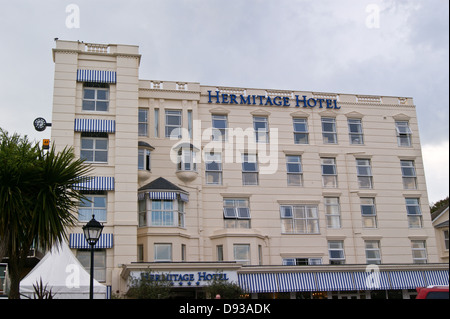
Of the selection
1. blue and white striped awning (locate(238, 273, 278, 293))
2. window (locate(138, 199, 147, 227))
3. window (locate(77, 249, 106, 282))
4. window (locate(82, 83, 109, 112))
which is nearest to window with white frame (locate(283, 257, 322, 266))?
blue and white striped awning (locate(238, 273, 278, 293))

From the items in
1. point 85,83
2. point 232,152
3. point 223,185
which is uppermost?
point 85,83

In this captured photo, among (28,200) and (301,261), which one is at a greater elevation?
(28,200)

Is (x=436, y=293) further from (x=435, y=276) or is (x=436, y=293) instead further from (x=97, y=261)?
(x=435, y=276)

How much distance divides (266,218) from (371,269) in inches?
286

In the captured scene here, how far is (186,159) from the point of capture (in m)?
34.5

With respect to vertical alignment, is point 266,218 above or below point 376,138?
below

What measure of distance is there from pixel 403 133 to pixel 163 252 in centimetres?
1997

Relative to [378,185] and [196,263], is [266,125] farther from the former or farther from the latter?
[196,263]

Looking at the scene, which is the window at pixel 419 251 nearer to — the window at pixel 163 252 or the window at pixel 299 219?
the window at pixel 299 219

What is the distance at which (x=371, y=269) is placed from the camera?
32.8 meters

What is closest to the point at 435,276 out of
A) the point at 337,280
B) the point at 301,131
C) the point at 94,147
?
the point at 337,280

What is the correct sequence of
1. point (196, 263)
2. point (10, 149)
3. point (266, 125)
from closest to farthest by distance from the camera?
point (10, 149)
point (196, 263)
point (266, 125)

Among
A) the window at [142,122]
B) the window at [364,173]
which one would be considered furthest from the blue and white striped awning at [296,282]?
the window at [142,122]
